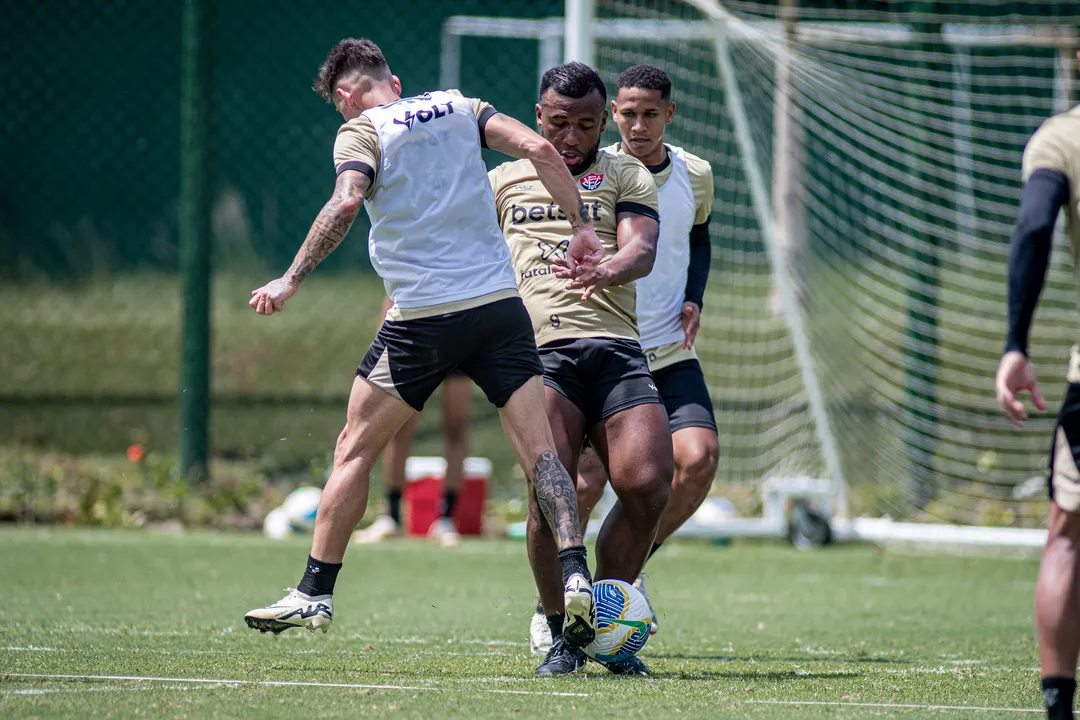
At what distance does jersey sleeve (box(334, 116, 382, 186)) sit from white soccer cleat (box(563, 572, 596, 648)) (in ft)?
5.01

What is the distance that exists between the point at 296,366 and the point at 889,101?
6552mm

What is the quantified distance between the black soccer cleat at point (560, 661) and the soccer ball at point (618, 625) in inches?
4.0

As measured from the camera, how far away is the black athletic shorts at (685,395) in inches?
233

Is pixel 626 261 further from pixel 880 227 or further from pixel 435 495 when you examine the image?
pixel 880 227

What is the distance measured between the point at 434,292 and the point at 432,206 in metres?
0.30

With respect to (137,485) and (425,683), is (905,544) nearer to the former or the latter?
(137,485)

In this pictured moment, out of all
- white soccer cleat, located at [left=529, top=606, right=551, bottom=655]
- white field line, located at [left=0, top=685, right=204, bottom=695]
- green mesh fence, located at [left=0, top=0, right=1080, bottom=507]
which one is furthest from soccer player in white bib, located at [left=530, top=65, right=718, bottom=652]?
green mesh fence, located at [left=0, top=0, right=1080, bottom=507]

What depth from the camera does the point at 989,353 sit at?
1113 centimetres

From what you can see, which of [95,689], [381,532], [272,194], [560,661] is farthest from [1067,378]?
[272,194]

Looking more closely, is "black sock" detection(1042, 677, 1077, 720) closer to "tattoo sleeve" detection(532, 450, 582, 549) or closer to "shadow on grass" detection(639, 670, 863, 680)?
"shadow on grass" detection(639, 670, 863, 680)

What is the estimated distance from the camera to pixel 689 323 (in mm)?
6016

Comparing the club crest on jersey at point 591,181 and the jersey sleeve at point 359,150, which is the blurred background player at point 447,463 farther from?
the jersey sleeve at point 359,150

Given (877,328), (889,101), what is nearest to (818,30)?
(889,101)

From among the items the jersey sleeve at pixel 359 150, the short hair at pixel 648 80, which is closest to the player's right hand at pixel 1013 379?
the jersey sleeve at pixel 359 150
